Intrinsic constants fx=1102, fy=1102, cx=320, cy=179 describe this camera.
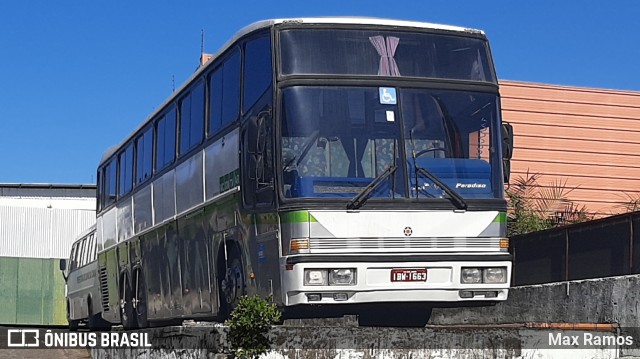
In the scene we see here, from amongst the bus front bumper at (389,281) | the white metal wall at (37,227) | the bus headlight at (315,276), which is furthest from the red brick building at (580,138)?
the white metal wall at (37,227)

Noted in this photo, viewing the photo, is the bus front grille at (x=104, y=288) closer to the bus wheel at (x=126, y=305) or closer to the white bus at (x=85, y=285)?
the white bus at (x=85, y=285)

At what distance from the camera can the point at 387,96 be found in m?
12.1

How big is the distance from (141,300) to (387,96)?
948cm

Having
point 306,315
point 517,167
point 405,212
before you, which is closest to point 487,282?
point 405,212

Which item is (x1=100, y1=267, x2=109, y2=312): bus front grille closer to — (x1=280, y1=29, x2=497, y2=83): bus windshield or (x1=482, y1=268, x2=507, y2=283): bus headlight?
(x1=280, y1=29, x2=497, y2=83): bus windshield

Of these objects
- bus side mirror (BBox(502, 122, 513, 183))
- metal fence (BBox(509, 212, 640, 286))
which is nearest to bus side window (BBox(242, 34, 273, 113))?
A: bus side mirror (BBox(502, 122, 513, 183))

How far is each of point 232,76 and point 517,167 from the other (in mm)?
16421

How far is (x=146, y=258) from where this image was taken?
766 inches

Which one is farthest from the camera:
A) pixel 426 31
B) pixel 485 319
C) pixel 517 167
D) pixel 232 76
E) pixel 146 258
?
pixel 517 167

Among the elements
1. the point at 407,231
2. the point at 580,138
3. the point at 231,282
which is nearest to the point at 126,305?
the point at 231,282

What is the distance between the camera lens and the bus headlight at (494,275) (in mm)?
12093

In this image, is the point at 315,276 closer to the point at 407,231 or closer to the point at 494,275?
the point at 407,231

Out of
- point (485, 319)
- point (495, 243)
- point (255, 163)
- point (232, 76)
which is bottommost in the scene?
point (485, 319)

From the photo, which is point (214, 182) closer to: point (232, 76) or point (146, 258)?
point (232, 76)
